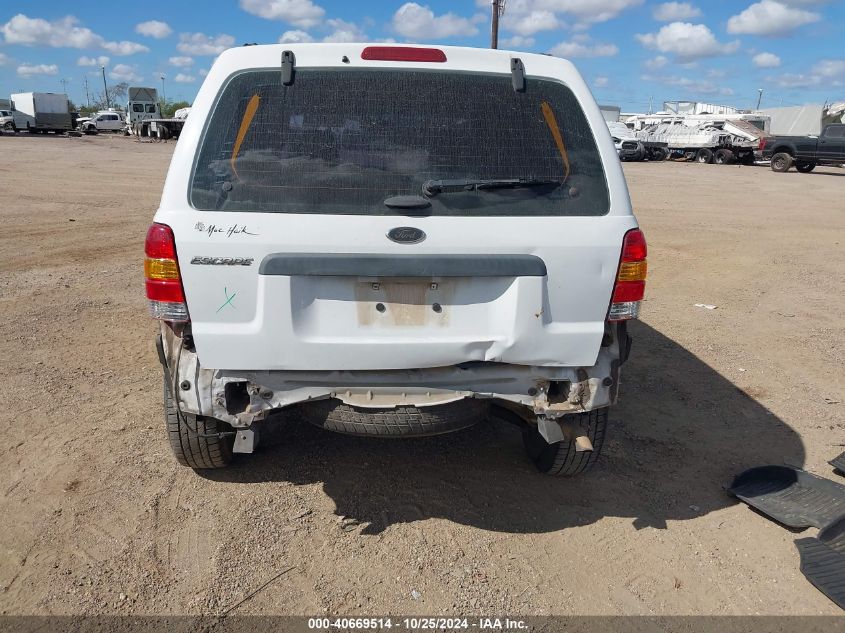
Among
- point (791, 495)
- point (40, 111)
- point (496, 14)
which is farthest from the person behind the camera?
point (40, 111)

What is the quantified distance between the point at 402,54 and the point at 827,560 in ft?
10.0

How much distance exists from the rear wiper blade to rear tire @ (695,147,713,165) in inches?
1469

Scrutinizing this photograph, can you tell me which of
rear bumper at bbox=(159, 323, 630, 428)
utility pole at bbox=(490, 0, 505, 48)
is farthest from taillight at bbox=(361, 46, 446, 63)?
utility pole at bbox=(490, 0, 505, 48)

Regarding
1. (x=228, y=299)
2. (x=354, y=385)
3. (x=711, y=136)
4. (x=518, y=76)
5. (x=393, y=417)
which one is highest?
(x=711, y=136)

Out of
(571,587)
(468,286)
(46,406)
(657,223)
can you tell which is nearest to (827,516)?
(571,587)

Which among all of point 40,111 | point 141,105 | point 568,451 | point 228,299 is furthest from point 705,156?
point 40,111

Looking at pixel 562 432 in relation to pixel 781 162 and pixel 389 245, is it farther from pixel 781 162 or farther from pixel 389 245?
pixel 781 162

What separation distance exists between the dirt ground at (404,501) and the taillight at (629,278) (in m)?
1.21

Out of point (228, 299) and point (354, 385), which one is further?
point (354, 385)

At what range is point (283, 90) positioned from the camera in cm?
277

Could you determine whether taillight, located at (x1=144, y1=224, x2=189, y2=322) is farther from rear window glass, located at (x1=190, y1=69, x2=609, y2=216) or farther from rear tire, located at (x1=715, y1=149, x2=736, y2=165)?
rear tire, located at (x1=715, y1=149, x2=736, y2=165)

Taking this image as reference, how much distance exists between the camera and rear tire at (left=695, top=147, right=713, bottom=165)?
35844 millimetres

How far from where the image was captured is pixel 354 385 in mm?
2754

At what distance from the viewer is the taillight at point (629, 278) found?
9.14 feet
